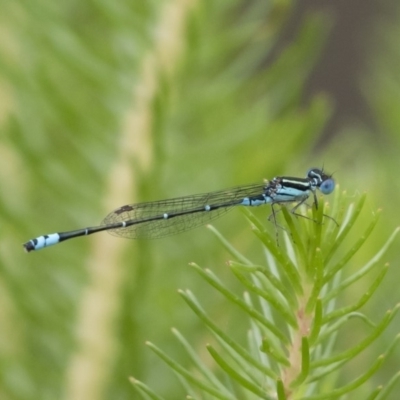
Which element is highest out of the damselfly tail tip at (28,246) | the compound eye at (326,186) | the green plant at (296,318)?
the damselfly tail tip at (28,246)

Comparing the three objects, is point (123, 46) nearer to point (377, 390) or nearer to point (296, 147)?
point (296, 147)

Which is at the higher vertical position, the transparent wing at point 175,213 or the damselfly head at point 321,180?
the transparent wing at point 175,213

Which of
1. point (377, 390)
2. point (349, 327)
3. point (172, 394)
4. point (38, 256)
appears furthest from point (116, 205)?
point (377, 390)

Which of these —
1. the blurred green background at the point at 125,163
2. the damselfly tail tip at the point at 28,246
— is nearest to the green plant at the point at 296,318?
the blurred green background at the point at 125,163

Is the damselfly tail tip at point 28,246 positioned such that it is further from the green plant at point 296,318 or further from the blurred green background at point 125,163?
the green plant at point 296,318

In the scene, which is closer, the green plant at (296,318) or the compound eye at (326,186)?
the green plant at (296,318)

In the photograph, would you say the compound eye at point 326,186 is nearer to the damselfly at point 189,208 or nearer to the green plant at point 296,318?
the damselfly at point 189,208

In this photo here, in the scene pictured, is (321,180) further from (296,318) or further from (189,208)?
(296,318)

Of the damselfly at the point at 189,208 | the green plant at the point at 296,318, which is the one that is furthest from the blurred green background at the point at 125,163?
the green plant at the point at 296,318
